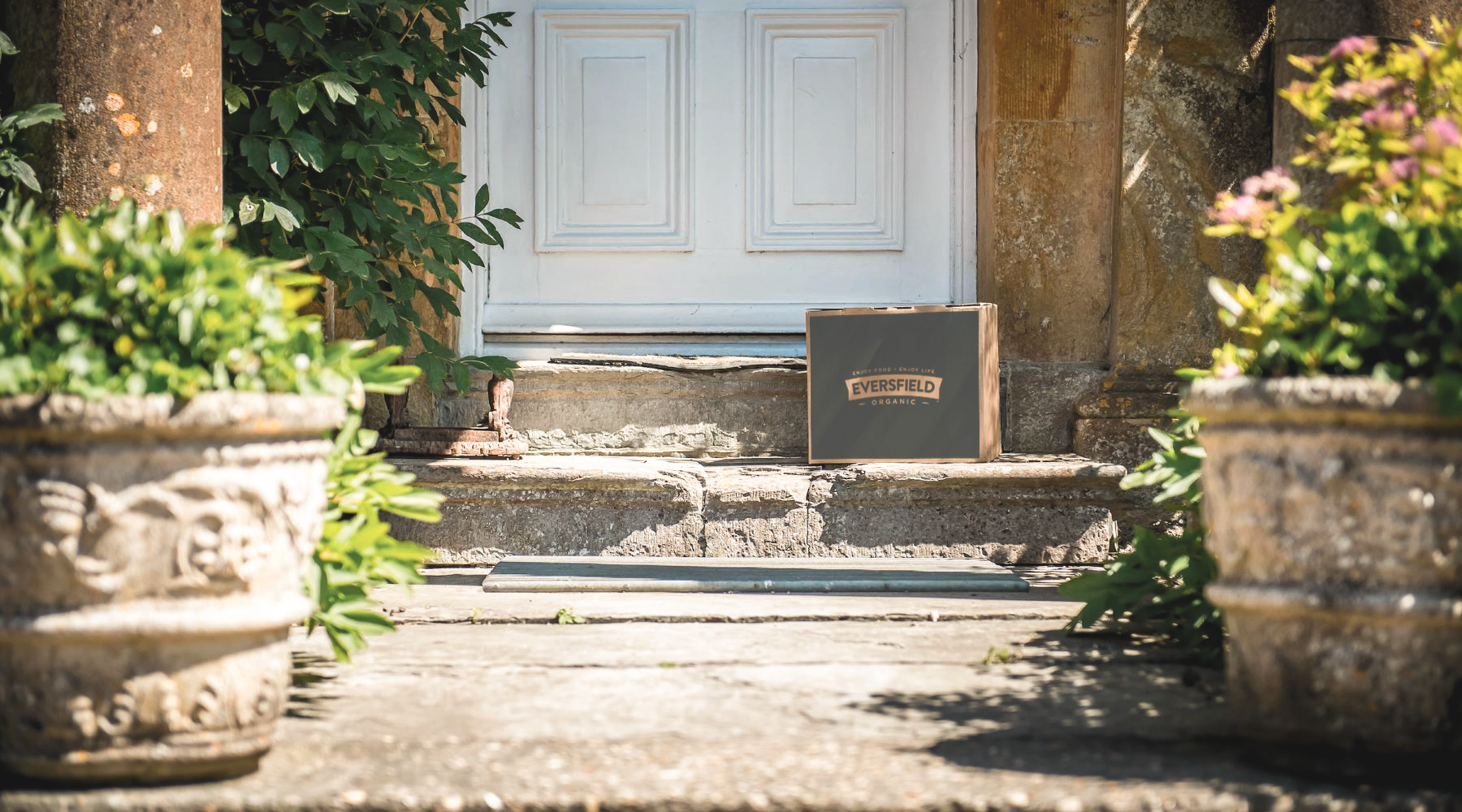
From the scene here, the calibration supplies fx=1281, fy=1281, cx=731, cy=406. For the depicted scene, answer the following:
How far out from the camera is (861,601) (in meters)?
3.19

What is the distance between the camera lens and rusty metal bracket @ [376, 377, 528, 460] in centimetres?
393

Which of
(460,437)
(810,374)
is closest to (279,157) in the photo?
(460,437)

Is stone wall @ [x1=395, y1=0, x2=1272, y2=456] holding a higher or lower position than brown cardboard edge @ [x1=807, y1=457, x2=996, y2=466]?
higher

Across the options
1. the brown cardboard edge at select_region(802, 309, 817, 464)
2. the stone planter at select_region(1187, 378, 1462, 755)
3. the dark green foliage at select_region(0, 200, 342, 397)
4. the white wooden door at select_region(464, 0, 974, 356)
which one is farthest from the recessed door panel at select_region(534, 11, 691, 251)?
the stone planter at select_region(1187, 378, 1462, 755)

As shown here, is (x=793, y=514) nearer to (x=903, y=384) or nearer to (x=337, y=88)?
(x=903, y=384)

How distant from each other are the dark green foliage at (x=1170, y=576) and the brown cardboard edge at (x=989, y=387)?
1.14 m

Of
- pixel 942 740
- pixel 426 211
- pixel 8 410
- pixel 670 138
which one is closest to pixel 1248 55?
pixel 670 138

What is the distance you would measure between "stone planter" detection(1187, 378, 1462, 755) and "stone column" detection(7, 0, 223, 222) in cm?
229

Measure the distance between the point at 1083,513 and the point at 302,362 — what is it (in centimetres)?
261

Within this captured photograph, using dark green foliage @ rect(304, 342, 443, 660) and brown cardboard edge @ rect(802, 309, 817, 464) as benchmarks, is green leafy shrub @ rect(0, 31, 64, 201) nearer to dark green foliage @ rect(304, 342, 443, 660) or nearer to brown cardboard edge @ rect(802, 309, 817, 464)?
dark green foliage @ rect(304, 342, 443, 660)

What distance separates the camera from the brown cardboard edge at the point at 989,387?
3910mm

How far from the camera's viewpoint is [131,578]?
1752 millimetres

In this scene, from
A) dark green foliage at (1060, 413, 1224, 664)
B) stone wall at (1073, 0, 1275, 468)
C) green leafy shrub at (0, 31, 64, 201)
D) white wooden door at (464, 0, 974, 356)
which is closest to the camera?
dark green foliage at (1060, 413, 1224, 664)

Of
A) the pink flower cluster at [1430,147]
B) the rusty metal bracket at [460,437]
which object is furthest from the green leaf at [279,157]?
the pink flower cluster at [1430,147]
